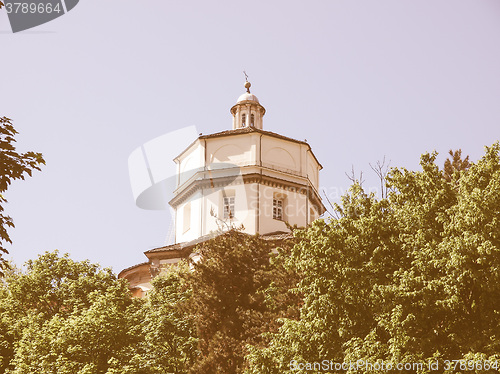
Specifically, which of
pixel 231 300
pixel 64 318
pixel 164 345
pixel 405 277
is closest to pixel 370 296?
pixel 405 277

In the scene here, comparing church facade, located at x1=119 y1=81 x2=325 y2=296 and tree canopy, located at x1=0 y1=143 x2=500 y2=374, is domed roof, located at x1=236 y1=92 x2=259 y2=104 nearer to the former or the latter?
church facade, located at x1=119 y1=81 x2=325 y2=296

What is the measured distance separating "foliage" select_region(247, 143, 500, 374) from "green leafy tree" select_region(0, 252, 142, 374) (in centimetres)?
936

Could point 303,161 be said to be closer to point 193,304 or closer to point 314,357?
point 193,304

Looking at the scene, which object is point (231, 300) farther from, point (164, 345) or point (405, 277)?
point (405, 277)

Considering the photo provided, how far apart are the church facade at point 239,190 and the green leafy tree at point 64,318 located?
10199 millimetres

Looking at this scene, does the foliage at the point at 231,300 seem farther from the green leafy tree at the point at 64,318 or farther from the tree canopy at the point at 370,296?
the green leafy tree at the point at 64,318

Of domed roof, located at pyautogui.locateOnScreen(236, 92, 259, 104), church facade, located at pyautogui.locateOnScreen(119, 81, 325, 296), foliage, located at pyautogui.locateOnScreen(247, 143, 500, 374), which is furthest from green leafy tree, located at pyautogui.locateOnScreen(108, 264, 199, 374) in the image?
domed roof, located at pyautogui.locateOnScreen(236, 92, 259, 104)

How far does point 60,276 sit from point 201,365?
1479 centimetres

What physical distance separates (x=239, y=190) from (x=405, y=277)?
95.9 feet

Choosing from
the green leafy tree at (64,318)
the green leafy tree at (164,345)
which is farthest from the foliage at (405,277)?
the green leafy tree at (64,318)

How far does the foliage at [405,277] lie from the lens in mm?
15641

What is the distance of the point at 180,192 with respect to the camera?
47.3m

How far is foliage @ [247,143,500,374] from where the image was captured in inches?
616

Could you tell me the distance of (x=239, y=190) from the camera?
148ft
